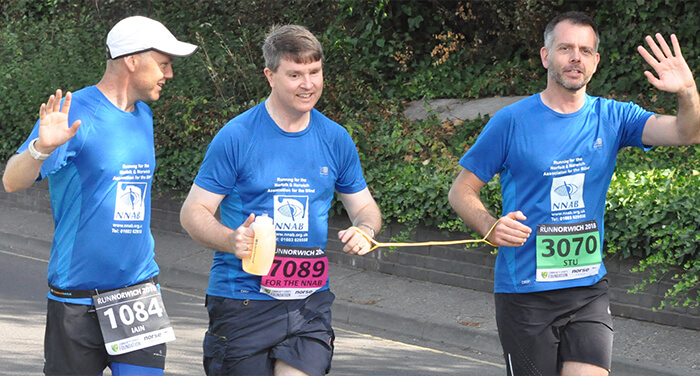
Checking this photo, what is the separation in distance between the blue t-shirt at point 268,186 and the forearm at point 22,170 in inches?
26.5

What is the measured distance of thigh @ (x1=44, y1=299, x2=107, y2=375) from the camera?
3.96m

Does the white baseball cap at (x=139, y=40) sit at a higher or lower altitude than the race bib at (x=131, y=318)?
higher

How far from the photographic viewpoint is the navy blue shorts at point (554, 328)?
3.99 metres

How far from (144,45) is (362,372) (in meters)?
3.38

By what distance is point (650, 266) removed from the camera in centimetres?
734

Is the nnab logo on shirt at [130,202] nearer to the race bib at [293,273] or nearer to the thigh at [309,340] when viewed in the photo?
the race bib at [293,273]

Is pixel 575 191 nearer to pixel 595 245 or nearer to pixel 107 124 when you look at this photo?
pixel 595 245

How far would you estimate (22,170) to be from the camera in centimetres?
371

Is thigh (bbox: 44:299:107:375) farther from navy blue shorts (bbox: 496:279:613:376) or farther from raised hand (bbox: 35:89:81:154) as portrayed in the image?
navy blue shorts (bbox: 496:279:613:376)

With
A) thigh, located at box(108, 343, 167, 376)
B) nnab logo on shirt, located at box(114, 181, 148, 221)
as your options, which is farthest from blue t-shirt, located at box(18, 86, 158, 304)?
thigh, located at box(108, 343, 167, 376)

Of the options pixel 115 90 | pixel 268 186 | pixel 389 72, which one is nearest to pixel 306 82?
pixel 268 186

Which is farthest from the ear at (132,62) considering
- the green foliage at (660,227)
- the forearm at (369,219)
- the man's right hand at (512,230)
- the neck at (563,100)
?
the green foliage at (660,227)

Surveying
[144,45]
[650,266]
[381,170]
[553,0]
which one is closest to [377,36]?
[553,0]

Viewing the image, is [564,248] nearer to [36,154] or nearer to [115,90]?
[115,90]
